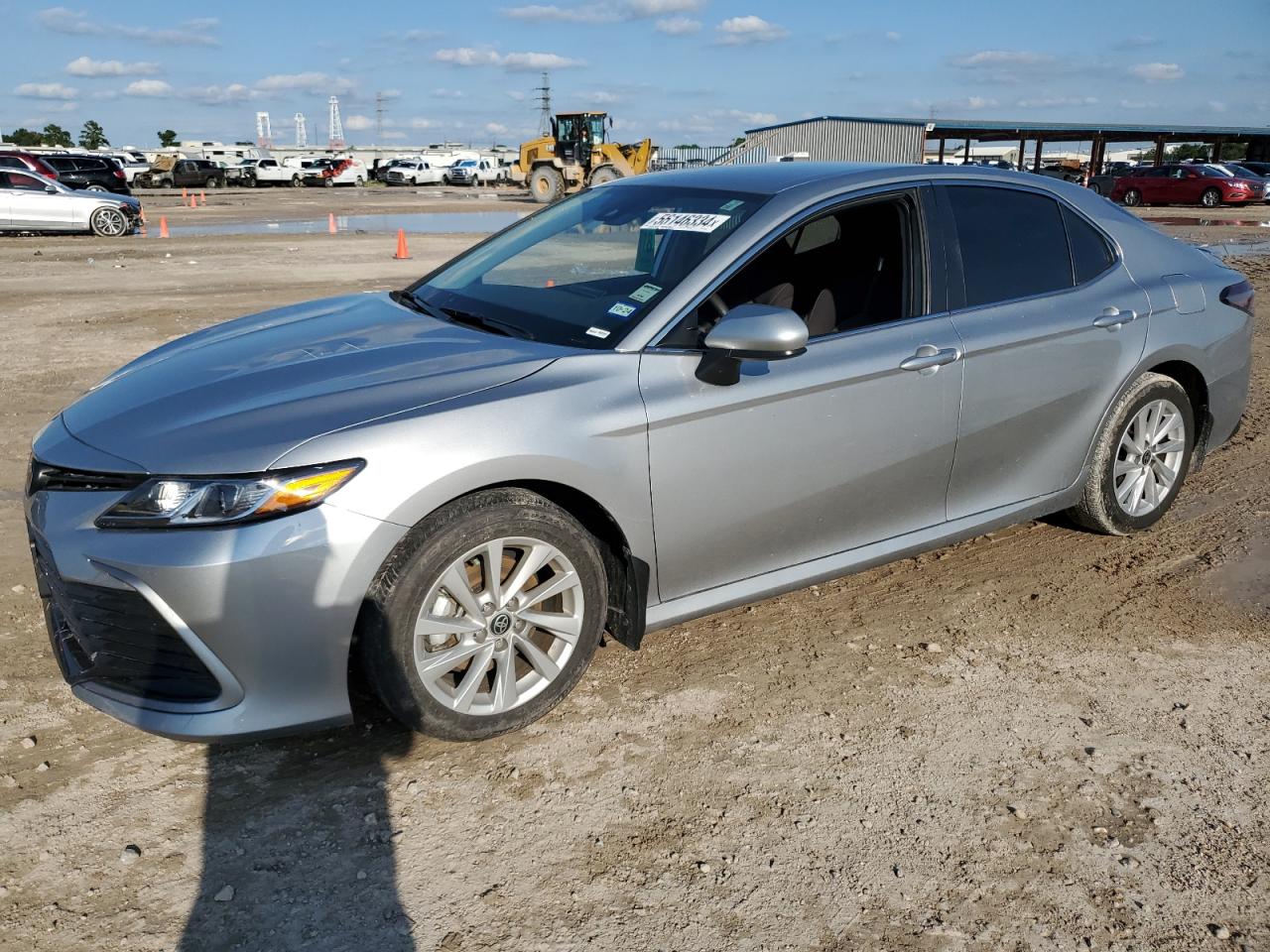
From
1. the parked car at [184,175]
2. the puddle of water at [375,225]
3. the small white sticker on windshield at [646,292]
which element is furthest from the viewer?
the parked car at [184,175]

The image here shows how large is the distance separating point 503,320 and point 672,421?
0.82 m

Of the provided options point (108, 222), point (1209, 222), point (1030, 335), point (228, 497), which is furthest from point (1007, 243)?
point (1209, 222)

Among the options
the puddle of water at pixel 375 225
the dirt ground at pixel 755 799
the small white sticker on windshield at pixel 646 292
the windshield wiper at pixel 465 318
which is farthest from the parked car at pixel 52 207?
the small white sticker on windshield at pixel 646 292

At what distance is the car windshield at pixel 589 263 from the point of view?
3.58 metres

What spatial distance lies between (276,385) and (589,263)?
1468 millimetres

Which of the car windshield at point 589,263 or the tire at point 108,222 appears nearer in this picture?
the car windshield at point 589,263

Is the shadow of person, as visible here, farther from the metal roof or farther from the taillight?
the metal roof

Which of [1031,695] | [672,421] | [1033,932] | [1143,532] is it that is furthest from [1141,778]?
[1143,532]

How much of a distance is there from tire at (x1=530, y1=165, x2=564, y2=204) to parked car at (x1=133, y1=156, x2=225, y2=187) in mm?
22513

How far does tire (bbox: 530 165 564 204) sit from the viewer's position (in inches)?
1426

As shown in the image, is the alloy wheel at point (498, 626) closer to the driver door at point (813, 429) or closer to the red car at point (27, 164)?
the driver door at point (813, 429)

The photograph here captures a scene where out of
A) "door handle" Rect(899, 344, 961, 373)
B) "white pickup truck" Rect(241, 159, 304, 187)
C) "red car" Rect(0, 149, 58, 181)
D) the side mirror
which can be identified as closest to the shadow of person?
the side mirror

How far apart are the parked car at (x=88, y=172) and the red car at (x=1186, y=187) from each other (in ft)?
100

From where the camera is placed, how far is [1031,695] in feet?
12.0
